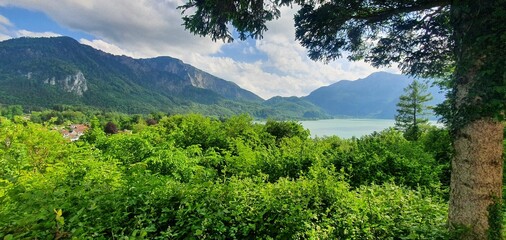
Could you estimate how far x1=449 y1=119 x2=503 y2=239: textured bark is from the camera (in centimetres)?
314

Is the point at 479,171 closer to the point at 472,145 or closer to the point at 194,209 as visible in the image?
the point at 472,145

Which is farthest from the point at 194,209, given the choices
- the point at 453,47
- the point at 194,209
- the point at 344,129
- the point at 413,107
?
the point at 344,129

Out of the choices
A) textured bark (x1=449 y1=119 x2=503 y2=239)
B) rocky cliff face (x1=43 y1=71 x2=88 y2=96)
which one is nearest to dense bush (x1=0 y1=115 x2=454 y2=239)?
textured bark (x1=449 y1=119 x2=503 y2=239)

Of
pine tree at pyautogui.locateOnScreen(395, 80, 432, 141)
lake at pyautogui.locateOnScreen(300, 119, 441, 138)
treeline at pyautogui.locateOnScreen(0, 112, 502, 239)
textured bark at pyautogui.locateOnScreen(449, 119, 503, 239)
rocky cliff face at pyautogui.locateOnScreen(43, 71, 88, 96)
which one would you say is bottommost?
lake at pyautogui.locateOnScreen(300, 119, 441, 138)

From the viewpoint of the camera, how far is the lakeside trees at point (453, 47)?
2791mm

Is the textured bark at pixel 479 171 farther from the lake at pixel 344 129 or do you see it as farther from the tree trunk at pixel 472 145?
the lake at pixel 344 129

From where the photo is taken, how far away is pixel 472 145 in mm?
3158

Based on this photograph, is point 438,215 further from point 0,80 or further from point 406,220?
point 0,80

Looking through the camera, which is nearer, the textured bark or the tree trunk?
the tree trunk

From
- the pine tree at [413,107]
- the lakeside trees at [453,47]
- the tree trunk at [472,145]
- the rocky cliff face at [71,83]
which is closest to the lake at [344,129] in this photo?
the pine tree at [413,107]

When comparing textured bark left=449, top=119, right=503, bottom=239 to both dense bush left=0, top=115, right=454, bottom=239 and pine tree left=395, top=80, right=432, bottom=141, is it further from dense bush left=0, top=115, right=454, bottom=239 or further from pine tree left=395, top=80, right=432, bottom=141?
pine tree left=395, top=80, right=432, bottom=141

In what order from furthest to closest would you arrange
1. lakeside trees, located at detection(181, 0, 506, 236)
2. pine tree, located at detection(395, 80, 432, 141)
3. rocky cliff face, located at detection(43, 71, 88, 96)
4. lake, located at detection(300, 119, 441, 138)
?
rocky cliff face, located at detection(43, 71, 88, 96), lake, located at detection(300, 119, 441, 138), pine tree, located at detection(395, 80, 432, 141), lakeside trees, located at detection(181, 0, 506, 236)

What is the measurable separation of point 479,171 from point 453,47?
5.54 ft

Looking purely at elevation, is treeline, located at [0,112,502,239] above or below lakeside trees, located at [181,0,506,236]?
below
